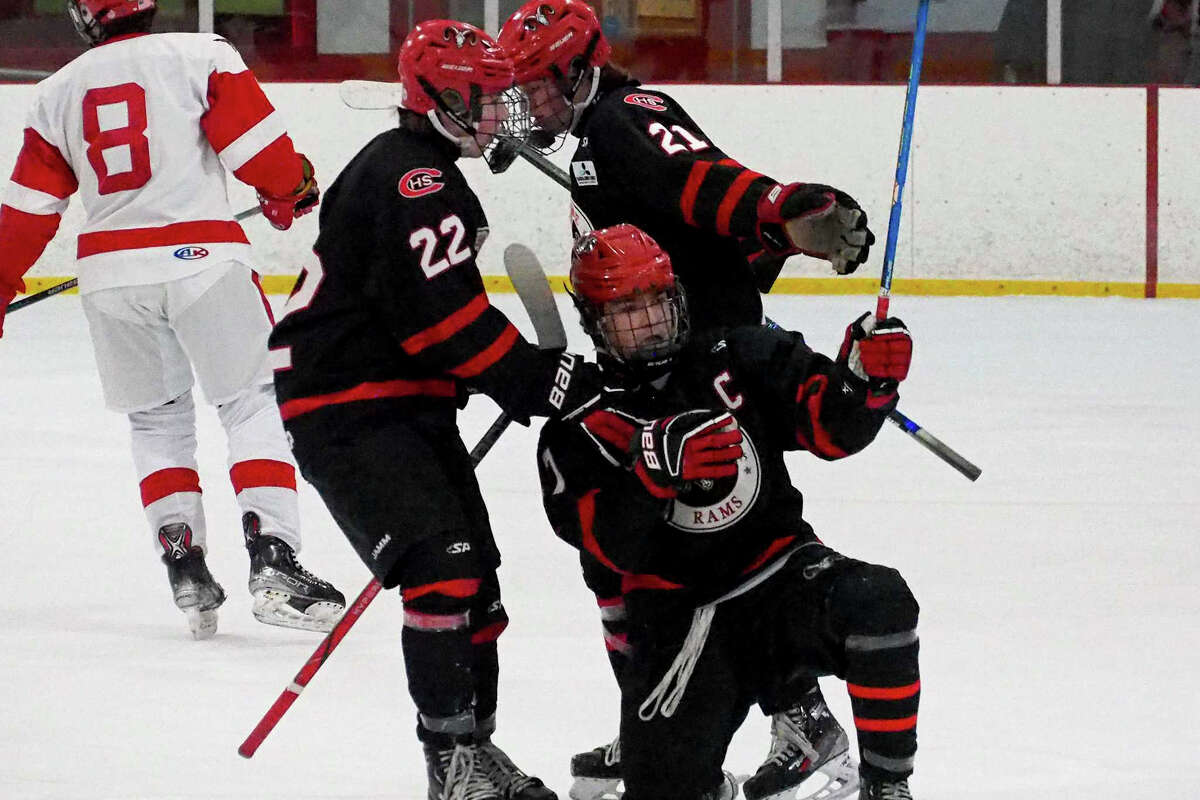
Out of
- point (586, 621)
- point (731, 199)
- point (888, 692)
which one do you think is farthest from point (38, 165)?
point (888, 692)

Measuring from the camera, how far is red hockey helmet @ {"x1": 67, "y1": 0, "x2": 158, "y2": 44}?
3.46 m

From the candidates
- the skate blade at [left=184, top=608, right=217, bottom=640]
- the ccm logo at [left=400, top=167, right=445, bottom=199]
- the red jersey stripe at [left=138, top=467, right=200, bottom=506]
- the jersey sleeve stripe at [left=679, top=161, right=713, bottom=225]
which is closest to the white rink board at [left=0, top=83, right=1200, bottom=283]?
the red jersey stripe at [left=138, top=467, right=200, bottom=506]

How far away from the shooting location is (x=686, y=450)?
83.5 inches

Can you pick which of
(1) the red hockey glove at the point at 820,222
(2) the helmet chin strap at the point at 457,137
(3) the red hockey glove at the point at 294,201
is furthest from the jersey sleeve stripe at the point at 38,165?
(1) the red hockey glove at the point at 820,222

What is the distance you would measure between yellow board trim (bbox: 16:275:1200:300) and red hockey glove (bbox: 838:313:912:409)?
520cm

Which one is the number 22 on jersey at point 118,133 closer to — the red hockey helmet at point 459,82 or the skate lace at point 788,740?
the red hockey helmet at point 459,82

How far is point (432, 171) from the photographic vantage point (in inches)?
91.0

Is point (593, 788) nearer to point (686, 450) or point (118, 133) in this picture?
point (686, 450)

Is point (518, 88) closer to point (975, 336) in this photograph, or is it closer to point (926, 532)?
point (926, 532)

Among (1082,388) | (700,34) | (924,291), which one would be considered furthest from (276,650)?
(700,34)

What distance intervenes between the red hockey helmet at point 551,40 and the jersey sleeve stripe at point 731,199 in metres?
0.32

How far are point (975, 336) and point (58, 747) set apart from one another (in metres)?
4.37

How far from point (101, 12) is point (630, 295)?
1.67m

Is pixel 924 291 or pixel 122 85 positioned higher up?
pixel 122 85
